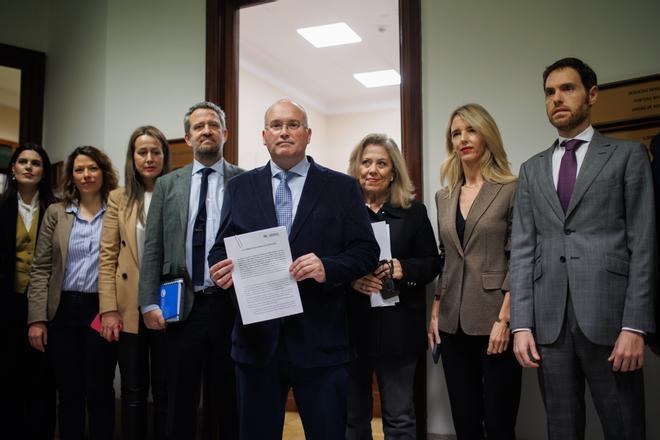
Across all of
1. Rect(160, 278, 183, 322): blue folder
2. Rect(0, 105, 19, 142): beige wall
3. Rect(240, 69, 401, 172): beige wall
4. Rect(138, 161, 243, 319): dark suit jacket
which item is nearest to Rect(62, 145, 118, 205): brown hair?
Rect(138, 161, 243, 319): dark suit jacket

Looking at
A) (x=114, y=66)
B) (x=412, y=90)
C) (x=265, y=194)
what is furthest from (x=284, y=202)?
(x=114, y=66)

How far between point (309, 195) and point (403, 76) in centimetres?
146

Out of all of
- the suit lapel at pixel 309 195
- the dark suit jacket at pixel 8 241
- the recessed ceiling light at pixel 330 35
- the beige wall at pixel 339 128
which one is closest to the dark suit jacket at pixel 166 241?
the suit lapel at pixel 309 195

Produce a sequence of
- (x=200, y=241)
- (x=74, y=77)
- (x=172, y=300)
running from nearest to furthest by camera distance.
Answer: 1. (x=172, y=300)
2. (x=200, y=241)
3. (x=74, y=77)

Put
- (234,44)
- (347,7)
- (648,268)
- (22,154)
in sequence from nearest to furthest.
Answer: (648,268) → (22,154) → (234,44) → (347,7)

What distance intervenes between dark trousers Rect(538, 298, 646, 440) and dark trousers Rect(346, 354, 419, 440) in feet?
2.02

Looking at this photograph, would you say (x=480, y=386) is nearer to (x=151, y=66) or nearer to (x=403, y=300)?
(x=403, y=300)

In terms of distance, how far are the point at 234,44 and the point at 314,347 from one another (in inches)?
97.8

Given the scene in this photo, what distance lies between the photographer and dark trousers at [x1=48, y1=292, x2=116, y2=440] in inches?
102

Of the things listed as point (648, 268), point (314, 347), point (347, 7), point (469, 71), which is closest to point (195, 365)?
point (314, 347)

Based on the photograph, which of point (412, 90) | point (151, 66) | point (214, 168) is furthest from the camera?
point (151, 66)

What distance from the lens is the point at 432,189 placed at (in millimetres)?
2912

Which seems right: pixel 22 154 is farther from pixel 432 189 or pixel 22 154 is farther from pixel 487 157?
pixel 487 157

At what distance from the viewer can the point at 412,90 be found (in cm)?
295
